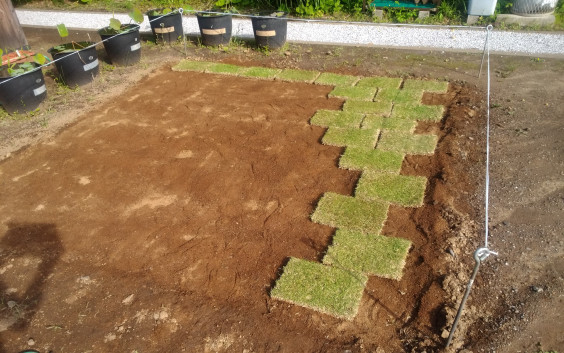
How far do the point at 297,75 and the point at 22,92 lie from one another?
4.71 meters

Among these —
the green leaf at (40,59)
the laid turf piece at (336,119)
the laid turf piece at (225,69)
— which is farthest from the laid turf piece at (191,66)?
the laid turf piece at (336,119)

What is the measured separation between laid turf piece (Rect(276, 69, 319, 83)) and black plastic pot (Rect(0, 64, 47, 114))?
413 centimetres

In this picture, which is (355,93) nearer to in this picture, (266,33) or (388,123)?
(388,123)

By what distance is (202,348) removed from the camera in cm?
335

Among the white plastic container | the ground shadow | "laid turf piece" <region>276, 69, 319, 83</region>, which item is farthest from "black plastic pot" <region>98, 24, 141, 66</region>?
the white plastic container

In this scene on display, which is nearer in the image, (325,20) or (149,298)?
(149,298)

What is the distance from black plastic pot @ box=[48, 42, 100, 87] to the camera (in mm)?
7605

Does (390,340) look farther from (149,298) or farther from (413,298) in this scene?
(149,298)

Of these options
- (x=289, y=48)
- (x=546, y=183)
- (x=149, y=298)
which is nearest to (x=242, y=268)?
(x=149, y=298)

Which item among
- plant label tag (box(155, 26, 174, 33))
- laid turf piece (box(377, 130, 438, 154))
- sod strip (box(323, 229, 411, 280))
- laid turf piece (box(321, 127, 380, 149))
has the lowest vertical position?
sod strip (box(323, 229, 411, 280))

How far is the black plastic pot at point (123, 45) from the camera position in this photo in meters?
8.41

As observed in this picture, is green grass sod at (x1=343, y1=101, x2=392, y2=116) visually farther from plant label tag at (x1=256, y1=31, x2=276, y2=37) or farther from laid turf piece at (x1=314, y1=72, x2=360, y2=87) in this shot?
plant label tag at (x1=256, y1=31, x2=276, y2=37)

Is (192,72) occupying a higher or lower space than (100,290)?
higher

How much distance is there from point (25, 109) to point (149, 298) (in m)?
4.95
